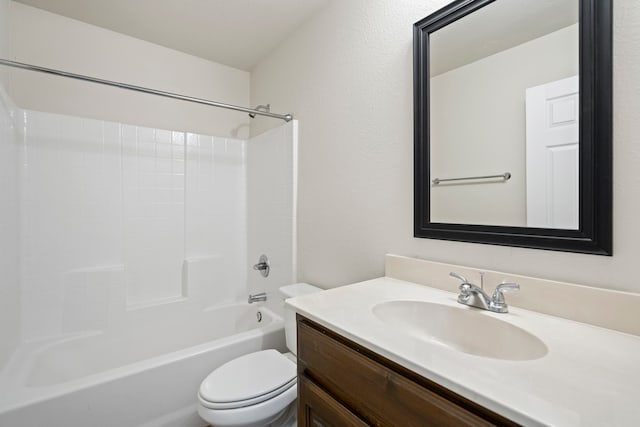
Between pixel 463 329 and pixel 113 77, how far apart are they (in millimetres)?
2614

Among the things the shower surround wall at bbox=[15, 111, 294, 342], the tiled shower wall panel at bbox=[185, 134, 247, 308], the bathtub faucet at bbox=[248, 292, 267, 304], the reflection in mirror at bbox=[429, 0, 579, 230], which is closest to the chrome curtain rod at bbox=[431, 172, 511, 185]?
the reflection in mirror at bbox=[429, 0, 579, 230]

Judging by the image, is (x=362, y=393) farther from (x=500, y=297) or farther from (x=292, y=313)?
(x=292, y=313)

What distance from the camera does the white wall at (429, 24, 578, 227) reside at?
905mm

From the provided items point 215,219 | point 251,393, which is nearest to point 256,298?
point 215,219

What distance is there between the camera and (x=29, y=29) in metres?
1.80

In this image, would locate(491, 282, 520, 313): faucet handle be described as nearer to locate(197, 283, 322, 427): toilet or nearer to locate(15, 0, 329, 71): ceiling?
locate(197, 283, 322, 427): toilet

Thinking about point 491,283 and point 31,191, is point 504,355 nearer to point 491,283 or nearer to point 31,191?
point 491,283

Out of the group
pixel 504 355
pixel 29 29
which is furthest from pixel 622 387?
pixel 29 29

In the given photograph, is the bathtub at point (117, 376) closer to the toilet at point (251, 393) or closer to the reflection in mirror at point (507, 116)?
the toilet at point (251, 393)

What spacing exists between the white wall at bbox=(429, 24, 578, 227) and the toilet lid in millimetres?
966

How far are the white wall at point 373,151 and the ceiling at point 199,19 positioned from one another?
144mm

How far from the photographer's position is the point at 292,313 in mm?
1489

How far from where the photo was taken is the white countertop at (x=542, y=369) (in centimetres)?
45

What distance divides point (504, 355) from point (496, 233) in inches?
15.3
